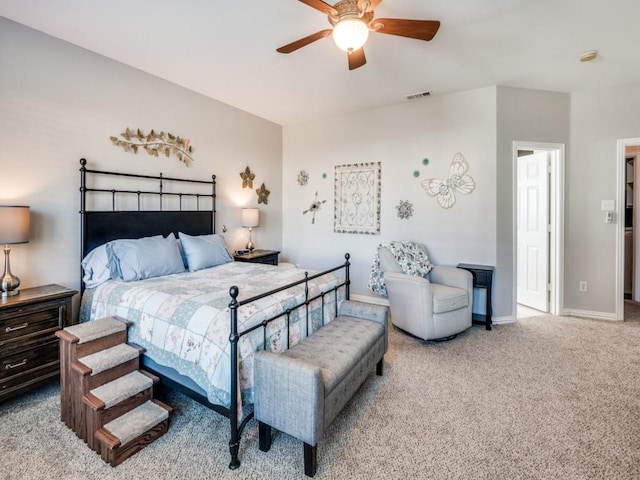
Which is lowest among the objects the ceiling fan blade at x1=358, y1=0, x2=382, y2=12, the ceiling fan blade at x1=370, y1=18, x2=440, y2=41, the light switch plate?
the light switch plate

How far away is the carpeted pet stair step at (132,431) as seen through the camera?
5.78 ft

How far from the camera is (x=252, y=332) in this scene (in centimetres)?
190

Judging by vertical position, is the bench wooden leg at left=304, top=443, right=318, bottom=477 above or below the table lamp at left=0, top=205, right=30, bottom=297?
below

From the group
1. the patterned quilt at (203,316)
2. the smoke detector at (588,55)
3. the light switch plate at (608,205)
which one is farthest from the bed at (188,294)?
the light switch plate at (608,205)

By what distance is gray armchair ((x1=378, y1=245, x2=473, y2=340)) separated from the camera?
327 centimetres

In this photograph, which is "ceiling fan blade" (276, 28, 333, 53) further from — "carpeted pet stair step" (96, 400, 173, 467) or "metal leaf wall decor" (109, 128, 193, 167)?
"carpeted pet stair step" (96, 400, 173, 467)

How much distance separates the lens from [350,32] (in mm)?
2014

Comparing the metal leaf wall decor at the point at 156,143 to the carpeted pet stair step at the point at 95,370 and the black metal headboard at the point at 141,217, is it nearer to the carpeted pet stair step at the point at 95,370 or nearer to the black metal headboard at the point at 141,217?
the black metal headboard at the point at 141,217

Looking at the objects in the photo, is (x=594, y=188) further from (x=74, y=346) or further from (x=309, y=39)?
(x=74, y=346)

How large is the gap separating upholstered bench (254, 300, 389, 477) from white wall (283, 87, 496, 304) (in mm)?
2512

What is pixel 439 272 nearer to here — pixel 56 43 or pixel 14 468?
pixel 14 468

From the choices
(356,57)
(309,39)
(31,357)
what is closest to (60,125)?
(31,357)

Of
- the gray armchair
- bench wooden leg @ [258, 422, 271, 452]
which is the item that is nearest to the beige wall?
the gray armchair

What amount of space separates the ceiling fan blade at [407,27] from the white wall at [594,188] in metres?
3.22
